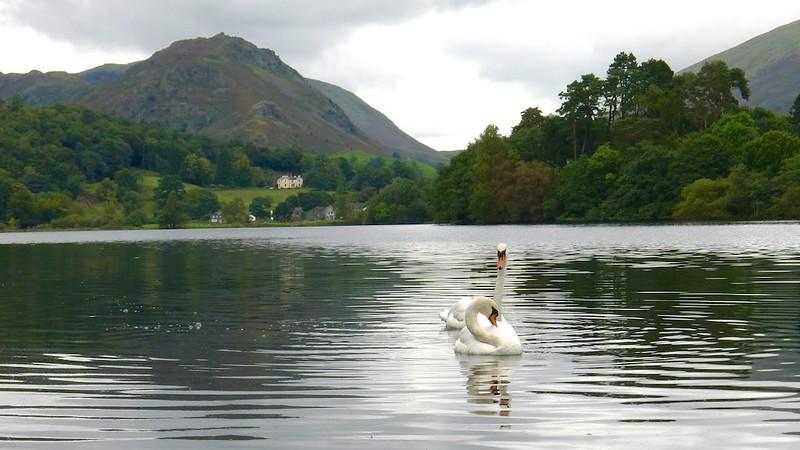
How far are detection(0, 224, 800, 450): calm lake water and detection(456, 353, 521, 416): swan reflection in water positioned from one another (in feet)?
0.17

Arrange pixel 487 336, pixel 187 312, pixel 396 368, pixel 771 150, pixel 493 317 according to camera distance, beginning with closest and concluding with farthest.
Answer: pixel 396 368, pixel 487 336, pixel 493 317, pixel 187 312, pixel 771 150

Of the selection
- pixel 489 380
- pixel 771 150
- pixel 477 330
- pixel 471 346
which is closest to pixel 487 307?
pixel 477 330

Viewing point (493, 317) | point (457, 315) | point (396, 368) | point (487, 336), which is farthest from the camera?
point (457, 315)

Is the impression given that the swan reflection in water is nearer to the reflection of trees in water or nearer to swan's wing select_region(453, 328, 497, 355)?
swan's wing select_region(453, 328, 497, 355)

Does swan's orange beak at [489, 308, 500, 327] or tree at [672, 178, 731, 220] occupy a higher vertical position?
tree at [672, 178, 731, 220]

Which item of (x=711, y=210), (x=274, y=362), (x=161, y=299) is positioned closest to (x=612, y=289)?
(x=161, y=299)

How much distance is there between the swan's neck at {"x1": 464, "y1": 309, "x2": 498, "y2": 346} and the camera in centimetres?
2341

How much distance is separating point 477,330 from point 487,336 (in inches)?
9.9

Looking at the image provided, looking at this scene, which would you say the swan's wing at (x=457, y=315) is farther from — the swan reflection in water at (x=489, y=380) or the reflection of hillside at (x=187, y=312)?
the swan reflection in water at (x=489, y=380)

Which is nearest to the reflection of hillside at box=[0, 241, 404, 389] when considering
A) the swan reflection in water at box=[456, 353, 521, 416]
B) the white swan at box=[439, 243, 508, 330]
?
the white swan at box=[439, 243, 508, 330]

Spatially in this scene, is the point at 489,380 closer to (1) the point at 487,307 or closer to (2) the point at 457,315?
(1) the point at 487,307

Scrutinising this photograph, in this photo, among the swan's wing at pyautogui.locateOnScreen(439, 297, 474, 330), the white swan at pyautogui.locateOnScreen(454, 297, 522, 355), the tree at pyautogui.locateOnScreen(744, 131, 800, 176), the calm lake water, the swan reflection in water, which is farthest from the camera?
the tree at pyautogui.locateOnScreen(744, 131, 800, 176)

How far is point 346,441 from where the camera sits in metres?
14.8

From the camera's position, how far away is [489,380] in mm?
20281
